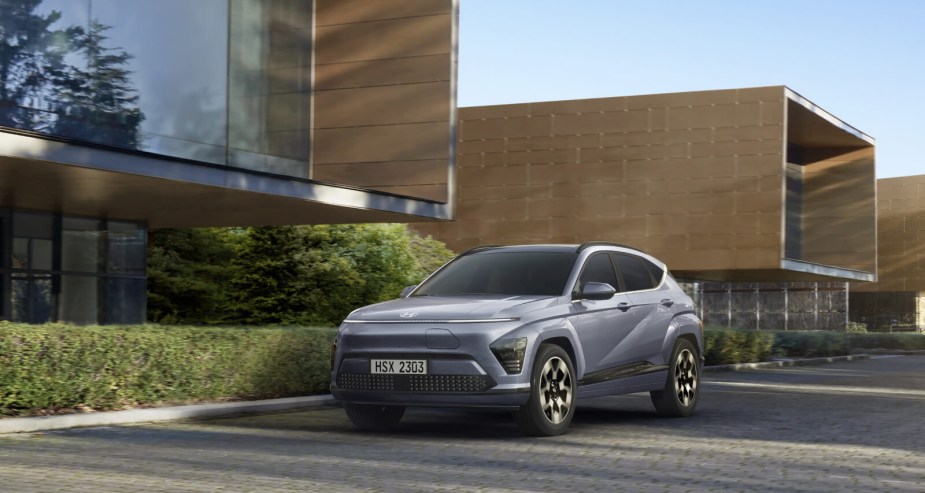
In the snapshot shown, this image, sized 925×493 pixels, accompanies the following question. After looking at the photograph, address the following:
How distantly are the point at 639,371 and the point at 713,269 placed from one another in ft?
119

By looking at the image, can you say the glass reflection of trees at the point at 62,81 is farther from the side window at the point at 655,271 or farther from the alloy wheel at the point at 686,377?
the alloy wheel at the point at 686,377

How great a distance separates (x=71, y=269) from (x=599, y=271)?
1287 centimetres

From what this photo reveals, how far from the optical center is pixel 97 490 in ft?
25.8

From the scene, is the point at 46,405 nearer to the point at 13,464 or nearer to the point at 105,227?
the point at 13,464

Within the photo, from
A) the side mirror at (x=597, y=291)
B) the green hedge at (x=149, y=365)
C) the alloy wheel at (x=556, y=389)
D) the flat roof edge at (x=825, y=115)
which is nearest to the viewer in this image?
the alloy wheel at (x=556, y=389)

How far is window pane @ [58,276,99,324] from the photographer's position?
22500 millimetres

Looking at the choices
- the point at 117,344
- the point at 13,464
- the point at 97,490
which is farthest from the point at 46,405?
the point at 97,490

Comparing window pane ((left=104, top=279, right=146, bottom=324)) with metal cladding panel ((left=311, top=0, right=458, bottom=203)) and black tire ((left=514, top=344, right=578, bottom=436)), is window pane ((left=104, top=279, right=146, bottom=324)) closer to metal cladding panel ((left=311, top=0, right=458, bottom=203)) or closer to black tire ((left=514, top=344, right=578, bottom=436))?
metal cladding panel ((left=311, top=0, right=458, bottom=203))

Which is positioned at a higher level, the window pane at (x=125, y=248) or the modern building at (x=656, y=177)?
the modern building at (x=656, y=177)

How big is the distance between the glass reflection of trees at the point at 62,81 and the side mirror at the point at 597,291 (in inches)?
448

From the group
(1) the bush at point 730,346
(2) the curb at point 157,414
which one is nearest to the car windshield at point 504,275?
(2) the curb at point 157,414

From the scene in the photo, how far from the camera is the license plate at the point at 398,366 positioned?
35.9 ft

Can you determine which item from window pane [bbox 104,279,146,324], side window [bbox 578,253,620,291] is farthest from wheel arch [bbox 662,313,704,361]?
window pane [bbox 104,279,146,324]

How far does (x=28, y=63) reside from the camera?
65.4 ft
